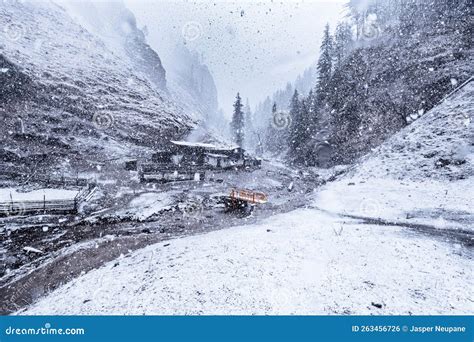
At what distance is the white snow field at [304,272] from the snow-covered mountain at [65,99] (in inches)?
1183

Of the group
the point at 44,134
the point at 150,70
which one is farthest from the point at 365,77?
the point at 150,70

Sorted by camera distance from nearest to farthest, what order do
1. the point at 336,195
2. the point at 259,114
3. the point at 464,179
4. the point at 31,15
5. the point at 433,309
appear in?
the point at 433,309, the point at 464,179, the point at 336,195, the point at 31,15, the point at 259,114

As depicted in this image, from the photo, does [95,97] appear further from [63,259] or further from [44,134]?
[63,259]

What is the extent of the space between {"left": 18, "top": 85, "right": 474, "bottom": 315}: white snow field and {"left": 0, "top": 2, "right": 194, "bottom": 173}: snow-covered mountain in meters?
30.1

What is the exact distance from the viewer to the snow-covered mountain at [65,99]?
3850 cm

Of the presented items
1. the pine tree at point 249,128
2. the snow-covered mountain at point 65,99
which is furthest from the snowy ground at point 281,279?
the pine tree at point 249,128

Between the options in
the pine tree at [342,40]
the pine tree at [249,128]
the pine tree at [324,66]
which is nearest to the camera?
the pine tree at [324,66]

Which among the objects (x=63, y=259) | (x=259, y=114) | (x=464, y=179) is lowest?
(x=63, y=259)

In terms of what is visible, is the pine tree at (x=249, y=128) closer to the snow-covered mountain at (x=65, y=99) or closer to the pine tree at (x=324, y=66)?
the snow-covered mountain at (x=65, y=99)

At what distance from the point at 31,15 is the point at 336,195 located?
299ft

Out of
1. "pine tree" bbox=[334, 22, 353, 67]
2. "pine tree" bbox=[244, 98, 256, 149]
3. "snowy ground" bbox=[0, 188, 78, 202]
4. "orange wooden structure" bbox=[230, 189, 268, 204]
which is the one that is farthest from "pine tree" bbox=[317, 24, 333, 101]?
"pine tree" bbox=[244, 98, 256, 149]

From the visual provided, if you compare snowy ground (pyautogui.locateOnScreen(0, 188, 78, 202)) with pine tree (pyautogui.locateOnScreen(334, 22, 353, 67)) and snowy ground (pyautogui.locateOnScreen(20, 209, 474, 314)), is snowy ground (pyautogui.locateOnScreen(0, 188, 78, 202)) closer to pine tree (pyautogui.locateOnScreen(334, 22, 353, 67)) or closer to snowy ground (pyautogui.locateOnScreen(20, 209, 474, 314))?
snowy ground (pyautogui.locateOnScreen(20, 209, 474, 314))

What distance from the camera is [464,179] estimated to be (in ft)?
55.9

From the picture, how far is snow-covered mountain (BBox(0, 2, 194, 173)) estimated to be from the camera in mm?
38500
